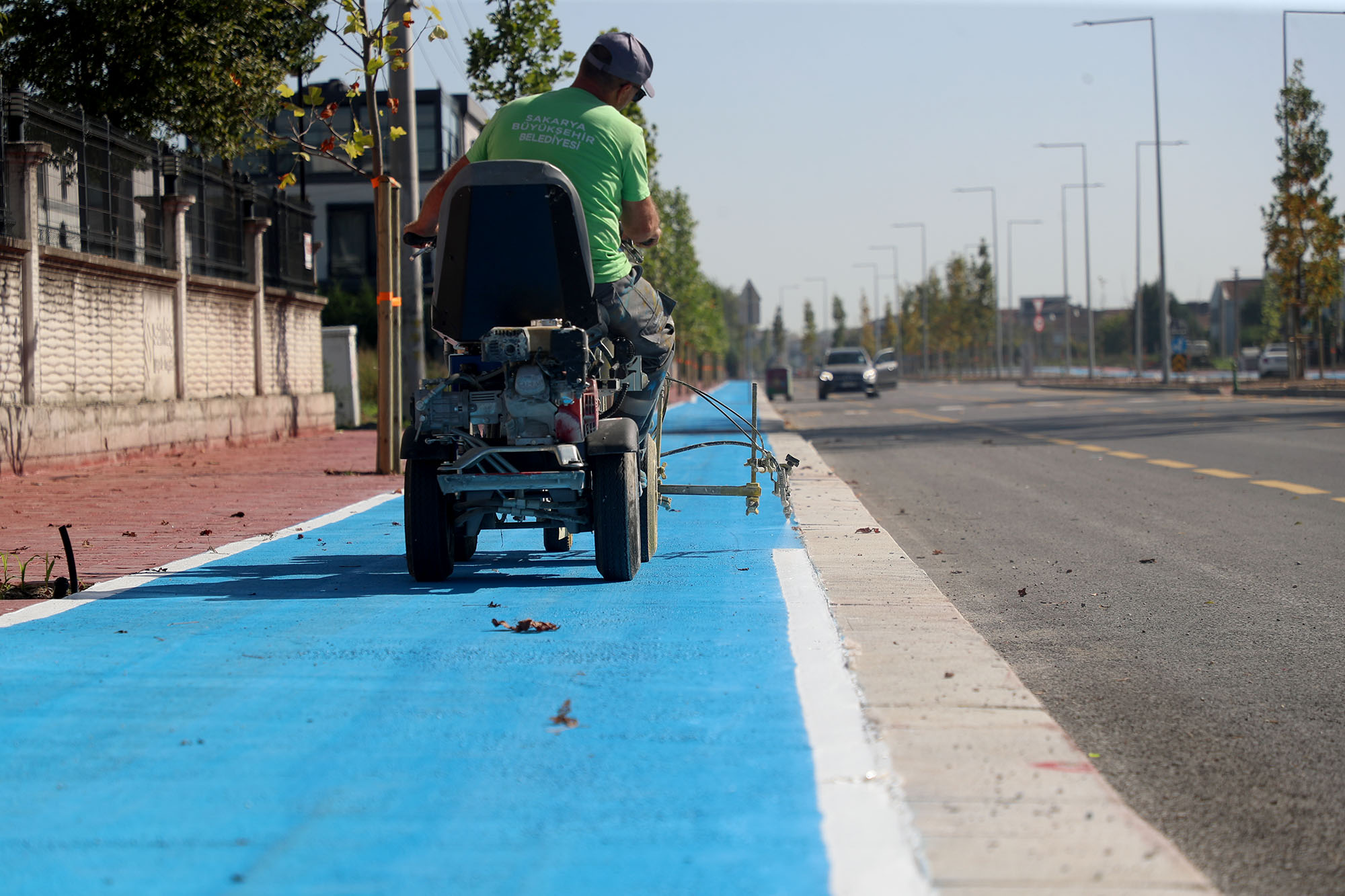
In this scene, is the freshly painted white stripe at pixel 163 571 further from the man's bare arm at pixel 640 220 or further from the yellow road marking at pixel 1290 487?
the yellow road marking at pixel 1290 487

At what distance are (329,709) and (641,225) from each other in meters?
2.99

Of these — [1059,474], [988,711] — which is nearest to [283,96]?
[1059,474]

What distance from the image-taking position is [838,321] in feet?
567

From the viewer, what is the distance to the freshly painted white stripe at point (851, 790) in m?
2.63

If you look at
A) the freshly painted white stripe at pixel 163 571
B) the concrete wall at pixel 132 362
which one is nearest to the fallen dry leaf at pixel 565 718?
the freshly painted white stripe at pixel 163 571

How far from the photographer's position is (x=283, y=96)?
11.9 metres

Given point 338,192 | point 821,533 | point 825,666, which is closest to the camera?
point 825,666

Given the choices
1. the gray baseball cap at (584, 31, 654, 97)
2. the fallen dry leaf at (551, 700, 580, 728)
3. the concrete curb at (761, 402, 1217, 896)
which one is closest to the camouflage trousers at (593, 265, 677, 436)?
the gray baseball cap at (584, 31, 654, 97)

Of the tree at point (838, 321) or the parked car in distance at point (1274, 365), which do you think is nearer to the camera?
the parked car in distance at point (1274, 365)

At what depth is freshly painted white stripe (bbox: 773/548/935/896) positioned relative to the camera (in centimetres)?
263

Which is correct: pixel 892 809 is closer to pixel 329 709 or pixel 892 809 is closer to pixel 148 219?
pixel 329 709

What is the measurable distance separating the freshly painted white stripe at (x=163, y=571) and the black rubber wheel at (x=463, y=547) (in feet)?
4.26

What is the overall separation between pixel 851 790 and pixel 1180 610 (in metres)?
3.25

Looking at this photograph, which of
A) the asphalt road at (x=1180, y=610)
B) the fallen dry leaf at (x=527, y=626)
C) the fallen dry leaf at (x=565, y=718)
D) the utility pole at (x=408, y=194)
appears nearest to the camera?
the asphalt road at (x=1180, y=610)
